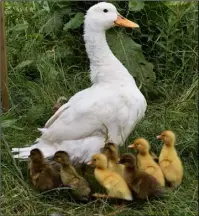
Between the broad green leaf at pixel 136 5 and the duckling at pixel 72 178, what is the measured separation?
138 centimetres

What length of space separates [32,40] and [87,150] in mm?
1293

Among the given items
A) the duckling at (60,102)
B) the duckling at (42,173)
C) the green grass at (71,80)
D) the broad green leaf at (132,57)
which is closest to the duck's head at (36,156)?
the duckling at (42,173)

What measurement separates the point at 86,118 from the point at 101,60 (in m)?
0.35

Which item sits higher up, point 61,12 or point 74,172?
point 61,12

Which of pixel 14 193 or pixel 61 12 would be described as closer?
pixel 14 193

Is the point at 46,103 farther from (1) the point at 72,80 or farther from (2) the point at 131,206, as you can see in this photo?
(2) the point at 131,206

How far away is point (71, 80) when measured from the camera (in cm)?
380

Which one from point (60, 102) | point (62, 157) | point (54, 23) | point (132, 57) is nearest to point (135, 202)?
point (62, 157)

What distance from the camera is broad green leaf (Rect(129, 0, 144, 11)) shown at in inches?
150

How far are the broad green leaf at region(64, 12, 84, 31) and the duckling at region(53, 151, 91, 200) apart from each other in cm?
130

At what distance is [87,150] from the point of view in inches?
116

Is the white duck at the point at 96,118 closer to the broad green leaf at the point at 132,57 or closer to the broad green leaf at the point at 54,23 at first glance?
the broad green leaf at the point at 132,57

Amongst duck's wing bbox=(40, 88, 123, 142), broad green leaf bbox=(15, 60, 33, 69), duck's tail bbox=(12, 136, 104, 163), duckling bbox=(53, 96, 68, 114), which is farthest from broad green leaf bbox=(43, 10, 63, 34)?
duck's tail bbox=(12, 136, 104, 163)

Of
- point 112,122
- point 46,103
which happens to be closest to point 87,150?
point 112,122
